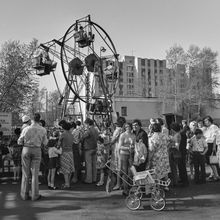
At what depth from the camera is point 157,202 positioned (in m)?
6.61

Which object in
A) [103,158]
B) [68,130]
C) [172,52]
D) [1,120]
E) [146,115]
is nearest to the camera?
[68,130]

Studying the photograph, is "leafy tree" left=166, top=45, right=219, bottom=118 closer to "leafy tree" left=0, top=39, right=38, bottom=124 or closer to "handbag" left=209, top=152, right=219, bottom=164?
"leafy tree" left=0, top=39, right=38, bottom=124

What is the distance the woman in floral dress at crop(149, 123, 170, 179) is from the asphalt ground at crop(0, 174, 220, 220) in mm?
684

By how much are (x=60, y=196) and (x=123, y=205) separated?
70.2 inches

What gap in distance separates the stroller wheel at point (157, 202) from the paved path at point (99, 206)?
0.10 meters

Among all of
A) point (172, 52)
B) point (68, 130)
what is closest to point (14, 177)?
point (68, 130)

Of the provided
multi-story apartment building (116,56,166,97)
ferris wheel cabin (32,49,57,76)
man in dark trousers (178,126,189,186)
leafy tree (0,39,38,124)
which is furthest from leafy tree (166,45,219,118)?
multi-story apartment building (116,56,166,97)

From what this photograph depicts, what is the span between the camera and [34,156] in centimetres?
773

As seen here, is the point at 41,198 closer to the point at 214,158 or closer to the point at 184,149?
the point at 184,149

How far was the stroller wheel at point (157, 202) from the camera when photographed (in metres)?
6.58

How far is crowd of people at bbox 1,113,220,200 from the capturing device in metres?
7.75

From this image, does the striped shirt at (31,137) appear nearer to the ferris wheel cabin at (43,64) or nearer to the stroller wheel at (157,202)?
the stroller wheel at (157,202)

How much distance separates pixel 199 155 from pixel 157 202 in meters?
3.55

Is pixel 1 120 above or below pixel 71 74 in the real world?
below
